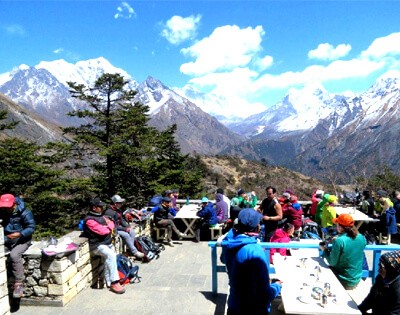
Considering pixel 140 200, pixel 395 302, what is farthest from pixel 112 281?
pixel 140 200

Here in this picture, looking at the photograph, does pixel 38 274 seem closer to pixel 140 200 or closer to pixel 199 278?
pixel 199 278

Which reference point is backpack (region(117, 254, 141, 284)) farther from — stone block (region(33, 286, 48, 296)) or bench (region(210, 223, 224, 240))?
bench (region(210, 223, 224, 240))

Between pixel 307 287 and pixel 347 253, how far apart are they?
2.73 feet

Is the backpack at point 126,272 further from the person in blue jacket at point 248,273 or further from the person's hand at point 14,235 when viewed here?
the person in blue jacket at point 248,273

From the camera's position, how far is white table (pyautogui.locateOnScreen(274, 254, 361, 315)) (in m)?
3.70

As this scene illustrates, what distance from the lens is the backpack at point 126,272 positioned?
668cm

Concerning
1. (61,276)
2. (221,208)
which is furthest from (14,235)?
(221,208)

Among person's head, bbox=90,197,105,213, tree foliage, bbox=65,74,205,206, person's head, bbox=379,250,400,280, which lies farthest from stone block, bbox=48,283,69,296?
tree foliage, bbox=65,74,205,206

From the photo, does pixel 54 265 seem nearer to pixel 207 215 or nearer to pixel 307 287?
pixel 307 287

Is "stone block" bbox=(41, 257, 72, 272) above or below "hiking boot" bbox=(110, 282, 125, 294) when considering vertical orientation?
above

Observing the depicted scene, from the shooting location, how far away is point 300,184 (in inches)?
2430

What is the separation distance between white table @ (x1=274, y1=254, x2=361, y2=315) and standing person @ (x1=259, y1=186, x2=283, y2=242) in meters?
2.20

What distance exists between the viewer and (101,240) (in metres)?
6.47

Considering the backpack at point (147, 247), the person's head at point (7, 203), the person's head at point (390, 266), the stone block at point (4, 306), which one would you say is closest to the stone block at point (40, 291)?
the stone block at point (4, 306)
